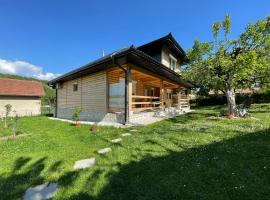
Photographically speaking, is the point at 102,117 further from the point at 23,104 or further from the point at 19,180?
the point at 23,104

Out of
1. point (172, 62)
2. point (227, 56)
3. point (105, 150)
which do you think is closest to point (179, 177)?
point (105, 150)

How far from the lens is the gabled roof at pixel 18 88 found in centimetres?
2262

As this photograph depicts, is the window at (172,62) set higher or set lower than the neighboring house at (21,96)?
higher

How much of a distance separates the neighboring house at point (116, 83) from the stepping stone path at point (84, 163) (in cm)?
467

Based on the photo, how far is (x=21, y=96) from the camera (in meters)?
23.8

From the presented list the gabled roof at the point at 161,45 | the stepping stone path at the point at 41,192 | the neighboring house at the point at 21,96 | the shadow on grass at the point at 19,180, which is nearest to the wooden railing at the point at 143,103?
the gabled roof at the point at 161,45

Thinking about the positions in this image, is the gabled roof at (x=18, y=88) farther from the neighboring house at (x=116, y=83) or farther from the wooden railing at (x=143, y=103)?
the wooden railing at (x=143, y=103)

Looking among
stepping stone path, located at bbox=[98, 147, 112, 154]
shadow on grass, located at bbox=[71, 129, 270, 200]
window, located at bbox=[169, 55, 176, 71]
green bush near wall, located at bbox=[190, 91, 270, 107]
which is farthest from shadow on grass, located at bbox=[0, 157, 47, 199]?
green bush near wall, located at bbox=[190, 91, 270, 107]

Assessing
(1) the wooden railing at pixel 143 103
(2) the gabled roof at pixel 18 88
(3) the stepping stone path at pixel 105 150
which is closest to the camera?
(3) the stepping stone path at pixel 105 150

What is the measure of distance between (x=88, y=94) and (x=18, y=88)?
18495mm

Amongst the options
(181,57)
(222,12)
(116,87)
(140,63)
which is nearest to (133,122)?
(116,87)

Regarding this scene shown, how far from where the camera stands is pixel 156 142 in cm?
545

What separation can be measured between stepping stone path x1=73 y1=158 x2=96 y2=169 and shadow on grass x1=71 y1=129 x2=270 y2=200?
0.78 metres

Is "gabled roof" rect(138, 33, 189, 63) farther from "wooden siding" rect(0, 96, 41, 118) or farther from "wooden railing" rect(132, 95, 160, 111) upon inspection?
"wooden siding" rect(0, 96, 41, 118)
